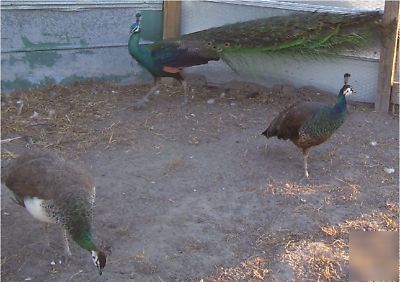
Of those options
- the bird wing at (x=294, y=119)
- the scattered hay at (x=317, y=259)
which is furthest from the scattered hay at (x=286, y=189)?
the scattered hay at (x=317, y=259)

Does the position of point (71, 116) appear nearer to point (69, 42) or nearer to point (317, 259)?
point (69, 42)

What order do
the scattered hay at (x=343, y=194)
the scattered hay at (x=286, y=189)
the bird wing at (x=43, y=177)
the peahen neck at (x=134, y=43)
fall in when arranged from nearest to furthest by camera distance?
the bird wing at (x=43, y=177), the scattered hay at (x=343, y=194), the scattered hay at (x=286, y=189), the peahen neck at (x=134, y=43)

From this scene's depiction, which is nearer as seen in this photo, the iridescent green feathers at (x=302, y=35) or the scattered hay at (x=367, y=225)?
the scattered hay at (x=367, y=225)

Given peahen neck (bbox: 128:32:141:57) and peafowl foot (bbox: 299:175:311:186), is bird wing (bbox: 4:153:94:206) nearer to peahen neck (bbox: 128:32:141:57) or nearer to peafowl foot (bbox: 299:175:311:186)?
peafowl foot (bbox: 299:175:311:186)

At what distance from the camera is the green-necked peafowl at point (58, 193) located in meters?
3.04

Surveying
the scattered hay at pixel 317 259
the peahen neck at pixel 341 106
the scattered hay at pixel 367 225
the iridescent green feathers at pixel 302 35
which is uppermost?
the iridescent green feathers at pixel 302 35

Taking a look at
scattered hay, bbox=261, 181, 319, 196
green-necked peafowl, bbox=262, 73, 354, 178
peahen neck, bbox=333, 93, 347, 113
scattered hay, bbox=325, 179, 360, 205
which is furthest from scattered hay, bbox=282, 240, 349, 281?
peahen neck, bbox=333, 93, 347, 113

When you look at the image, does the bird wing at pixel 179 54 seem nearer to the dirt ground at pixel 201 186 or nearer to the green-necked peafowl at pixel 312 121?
the dirt ground at pixel 201 186

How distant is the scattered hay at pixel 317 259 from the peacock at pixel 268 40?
277 cm

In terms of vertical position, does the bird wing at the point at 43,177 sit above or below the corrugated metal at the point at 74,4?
below

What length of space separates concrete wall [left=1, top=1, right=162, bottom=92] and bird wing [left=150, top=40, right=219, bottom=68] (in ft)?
3.11

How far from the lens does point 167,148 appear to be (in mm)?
5043

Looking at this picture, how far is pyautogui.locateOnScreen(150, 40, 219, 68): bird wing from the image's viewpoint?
19.1 ft

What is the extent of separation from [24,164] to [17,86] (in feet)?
10.3
